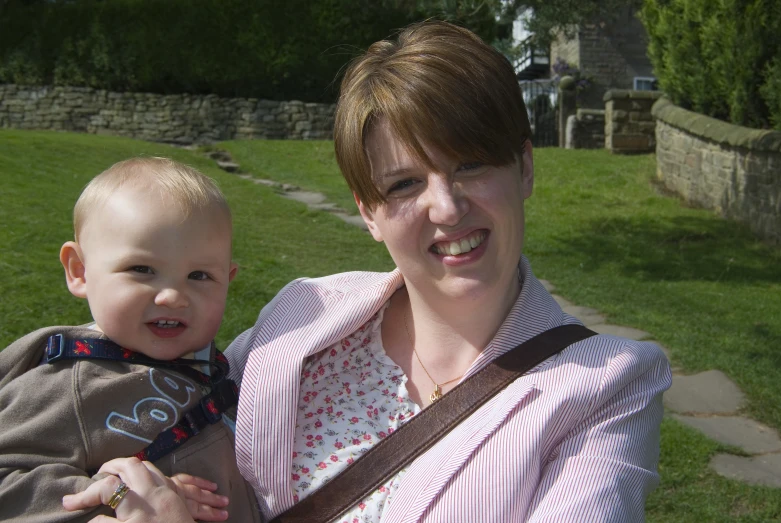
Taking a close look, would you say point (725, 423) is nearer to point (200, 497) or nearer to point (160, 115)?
point (200, 497)

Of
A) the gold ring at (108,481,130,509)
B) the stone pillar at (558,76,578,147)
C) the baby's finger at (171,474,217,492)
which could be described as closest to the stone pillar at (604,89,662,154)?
the stone pillar at (558,76,578,147)

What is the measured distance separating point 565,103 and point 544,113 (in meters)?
1.58

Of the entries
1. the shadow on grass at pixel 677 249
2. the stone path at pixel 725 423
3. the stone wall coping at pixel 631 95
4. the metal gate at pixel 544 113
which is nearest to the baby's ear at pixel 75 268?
the stone path at pixel 725 423

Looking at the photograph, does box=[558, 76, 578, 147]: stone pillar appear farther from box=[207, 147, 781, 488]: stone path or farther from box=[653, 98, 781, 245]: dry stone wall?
box=[207, 147, 781, 488]: stone path

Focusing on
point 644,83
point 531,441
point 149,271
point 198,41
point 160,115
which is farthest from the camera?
point 644,83

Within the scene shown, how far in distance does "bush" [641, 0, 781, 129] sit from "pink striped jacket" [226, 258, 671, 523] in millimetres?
7819

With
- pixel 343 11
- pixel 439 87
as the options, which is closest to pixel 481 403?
pixel 439 87

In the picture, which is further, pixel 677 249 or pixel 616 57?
pixel 616 57

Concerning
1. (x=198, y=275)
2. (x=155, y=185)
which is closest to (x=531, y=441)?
(x=198, y=275)

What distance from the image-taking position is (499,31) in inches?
749

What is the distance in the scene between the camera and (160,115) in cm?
1897

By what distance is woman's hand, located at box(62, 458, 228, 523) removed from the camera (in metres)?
1.71

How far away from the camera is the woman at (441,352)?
1699 mm

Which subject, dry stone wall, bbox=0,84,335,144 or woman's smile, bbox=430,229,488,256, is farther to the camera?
dry stone wall, bbox=0,84,335,144
